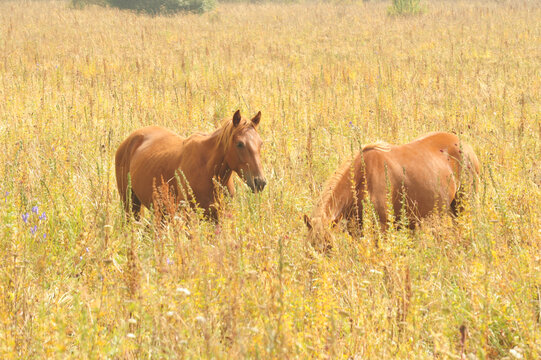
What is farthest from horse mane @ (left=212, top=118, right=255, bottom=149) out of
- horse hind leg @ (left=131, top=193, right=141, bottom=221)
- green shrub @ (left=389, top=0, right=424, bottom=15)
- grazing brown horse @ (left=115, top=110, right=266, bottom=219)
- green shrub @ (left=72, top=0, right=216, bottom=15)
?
green shrub @ (left=72, top=0, right=216, bottom=15)

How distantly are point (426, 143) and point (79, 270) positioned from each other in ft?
10.9

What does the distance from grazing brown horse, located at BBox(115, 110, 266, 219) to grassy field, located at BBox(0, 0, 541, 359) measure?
8.9 inches

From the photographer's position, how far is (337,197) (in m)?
4.03

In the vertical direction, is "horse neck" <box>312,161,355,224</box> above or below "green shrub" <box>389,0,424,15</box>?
below

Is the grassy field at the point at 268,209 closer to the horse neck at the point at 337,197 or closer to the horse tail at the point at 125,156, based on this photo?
the horse tail at the point at 125,156

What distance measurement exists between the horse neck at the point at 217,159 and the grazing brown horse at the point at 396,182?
0.91 meters

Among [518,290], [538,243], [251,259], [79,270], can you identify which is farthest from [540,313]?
[79,270]

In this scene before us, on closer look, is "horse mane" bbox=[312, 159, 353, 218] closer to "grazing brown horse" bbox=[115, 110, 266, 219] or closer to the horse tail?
"grazing brown horse" bbox=[115, 110, 266, 219]

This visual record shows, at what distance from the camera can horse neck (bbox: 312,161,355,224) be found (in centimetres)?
382

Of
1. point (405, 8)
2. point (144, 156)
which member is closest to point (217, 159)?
point (144, 156)

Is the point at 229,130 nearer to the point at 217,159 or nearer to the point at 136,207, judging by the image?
the point at 217,159

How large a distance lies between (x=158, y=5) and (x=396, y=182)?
22673 mm

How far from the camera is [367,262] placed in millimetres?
3248

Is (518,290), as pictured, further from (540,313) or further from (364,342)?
(364,342)
